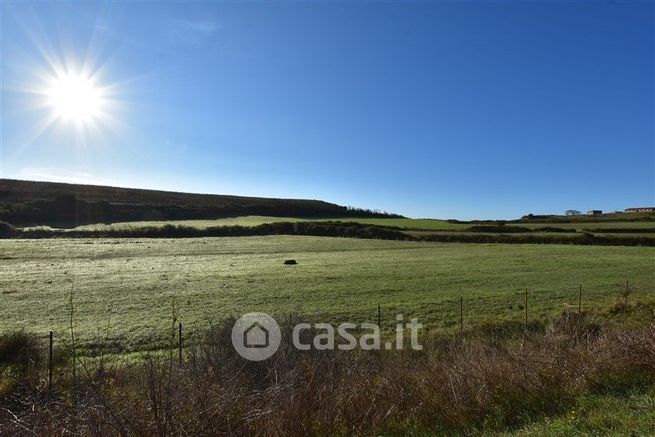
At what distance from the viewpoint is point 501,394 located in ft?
24.9

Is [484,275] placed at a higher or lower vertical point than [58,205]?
lower

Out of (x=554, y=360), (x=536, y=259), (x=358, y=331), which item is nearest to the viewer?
(x=554, y=360)

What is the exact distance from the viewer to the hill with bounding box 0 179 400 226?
112375mm

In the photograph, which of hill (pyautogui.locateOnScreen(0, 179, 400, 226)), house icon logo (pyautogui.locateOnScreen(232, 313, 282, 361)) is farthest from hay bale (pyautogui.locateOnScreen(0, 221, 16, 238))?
house icon logo (pyautogui.locateOnScreen(232, 313, 282, 361))

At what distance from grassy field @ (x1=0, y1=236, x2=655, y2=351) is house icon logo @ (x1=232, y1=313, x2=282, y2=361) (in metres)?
2.07

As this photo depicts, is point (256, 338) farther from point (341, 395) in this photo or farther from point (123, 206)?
point (123, 206)

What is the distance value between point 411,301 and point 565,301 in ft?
28.3

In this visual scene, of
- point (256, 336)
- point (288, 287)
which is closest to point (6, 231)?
point (288, 287)

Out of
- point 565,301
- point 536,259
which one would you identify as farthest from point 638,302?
point 536,259

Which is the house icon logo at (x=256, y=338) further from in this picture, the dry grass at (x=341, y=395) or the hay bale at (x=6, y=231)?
the hay bale at (x=6, y=231)

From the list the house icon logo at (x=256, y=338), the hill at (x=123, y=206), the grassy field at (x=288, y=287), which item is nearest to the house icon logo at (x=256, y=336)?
the house icon logo at (x=256, y=338)

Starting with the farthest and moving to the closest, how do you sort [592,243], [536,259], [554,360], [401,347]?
[592,243] < [536,259] < [401,347] < [554,360]

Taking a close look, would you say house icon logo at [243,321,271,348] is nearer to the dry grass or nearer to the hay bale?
the dry grass

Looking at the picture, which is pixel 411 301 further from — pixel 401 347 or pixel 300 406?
pixel 300 406
